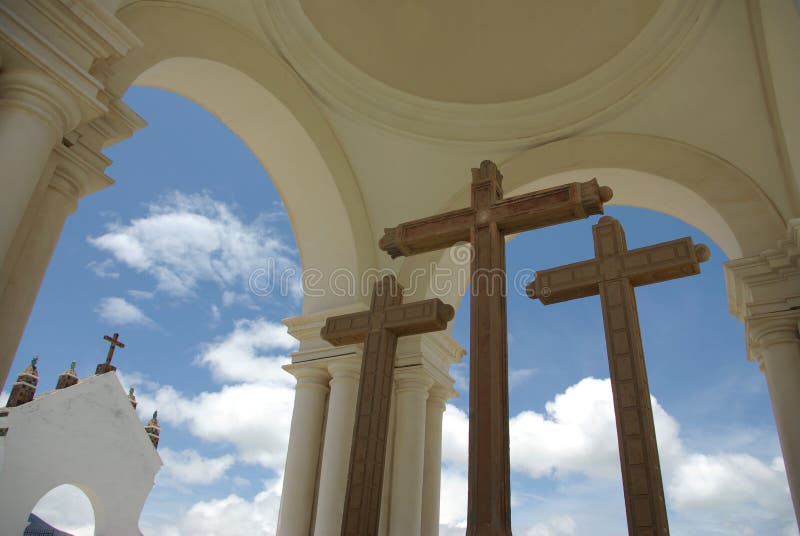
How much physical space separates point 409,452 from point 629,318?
11.0ft

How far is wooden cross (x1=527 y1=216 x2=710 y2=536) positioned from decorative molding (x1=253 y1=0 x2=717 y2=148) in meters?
3.84

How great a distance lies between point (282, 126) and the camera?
24.0 ft

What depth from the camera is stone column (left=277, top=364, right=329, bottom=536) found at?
616 cm

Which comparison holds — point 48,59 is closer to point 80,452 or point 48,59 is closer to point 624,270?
point 624,270

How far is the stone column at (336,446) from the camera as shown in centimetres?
586

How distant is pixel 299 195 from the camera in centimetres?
768

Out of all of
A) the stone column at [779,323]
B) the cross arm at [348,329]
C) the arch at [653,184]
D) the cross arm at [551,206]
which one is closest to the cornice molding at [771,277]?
the stone column at [779,323]

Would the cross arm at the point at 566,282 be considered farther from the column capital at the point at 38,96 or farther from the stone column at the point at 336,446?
the column capital at the point at 38,96

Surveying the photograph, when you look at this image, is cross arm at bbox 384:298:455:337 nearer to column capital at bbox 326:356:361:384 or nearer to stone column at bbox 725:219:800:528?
column capital at bbox 326:356:361:384

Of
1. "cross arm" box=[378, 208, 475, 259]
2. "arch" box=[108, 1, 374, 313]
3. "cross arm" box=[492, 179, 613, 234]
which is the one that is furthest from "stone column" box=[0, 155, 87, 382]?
"cross arm" box=[492, 179, 613, 234]

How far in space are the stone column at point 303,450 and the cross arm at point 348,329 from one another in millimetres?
2490

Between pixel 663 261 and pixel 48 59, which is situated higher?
pixel 48 59

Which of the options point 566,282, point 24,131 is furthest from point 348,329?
point 24,131

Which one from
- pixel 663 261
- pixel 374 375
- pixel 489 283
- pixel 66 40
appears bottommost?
pixel 374 375
